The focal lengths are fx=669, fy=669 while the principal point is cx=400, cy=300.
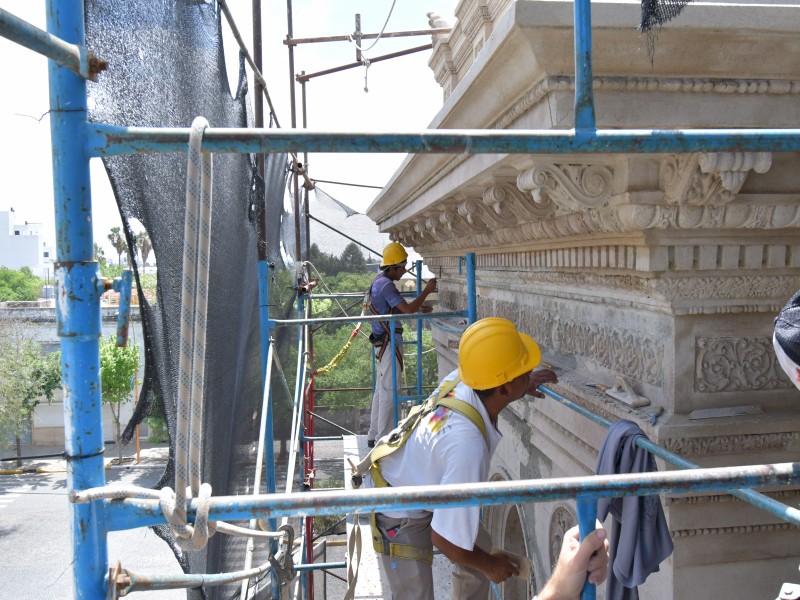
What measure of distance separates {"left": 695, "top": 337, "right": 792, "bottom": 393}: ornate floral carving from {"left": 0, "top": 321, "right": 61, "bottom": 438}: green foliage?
22279 millimetres

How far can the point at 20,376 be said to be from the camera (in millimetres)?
22203

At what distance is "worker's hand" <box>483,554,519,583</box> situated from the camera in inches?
97.9

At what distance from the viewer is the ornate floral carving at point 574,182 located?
249 cm

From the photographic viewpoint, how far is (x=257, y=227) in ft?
14.3

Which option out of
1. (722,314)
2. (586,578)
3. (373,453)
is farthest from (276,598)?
(722,314)

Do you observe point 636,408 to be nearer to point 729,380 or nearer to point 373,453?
point 729,380

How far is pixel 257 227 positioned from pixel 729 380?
2.93 m

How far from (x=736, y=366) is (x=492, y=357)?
980 millimetres

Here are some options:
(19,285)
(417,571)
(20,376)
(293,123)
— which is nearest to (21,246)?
(19,285)

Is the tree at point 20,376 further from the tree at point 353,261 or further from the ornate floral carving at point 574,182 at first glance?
the ornate floral carving at point 574,182

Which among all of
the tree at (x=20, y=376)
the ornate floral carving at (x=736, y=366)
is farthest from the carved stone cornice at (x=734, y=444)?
the tree at (x=20, y=376)

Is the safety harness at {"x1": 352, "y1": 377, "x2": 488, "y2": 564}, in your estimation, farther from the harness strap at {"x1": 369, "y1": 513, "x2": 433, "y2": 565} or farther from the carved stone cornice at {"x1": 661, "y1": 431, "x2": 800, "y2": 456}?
the carved stone cornice at {"x1": 661, "y1": 431, "x2": 800, "y2": 456}

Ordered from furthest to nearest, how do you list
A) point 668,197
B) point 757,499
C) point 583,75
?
point 668,197, point 583,75, point 757,499

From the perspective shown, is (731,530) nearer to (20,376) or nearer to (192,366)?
(192,366)
